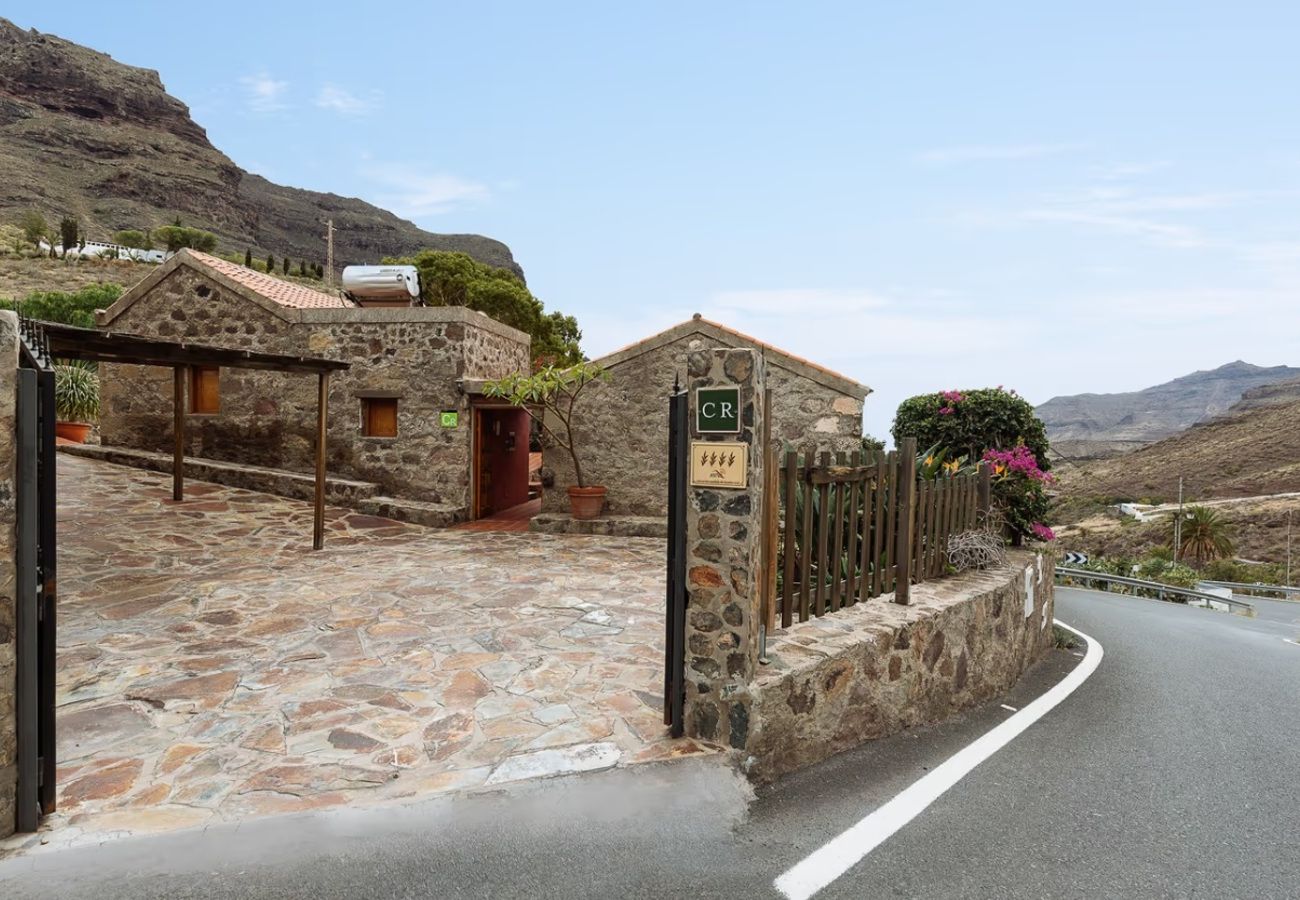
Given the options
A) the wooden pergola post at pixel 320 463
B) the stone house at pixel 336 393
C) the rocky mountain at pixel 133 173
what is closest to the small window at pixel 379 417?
the stone house at pixel 336 393

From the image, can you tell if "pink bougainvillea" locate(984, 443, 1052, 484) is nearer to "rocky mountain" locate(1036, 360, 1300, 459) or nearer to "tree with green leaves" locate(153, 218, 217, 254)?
"tree with green leaves" locate(153, 218, 217, 254)

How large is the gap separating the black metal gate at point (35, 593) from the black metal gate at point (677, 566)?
9.27 ft

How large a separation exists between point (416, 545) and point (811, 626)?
6906 millimetres

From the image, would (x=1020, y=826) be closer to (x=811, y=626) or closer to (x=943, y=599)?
(x=811, y=626)

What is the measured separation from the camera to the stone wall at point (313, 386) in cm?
1189

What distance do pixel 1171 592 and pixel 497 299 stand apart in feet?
89.2

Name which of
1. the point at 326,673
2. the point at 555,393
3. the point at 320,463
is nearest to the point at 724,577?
the point at 326,673

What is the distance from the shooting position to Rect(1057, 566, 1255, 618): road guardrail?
1758 centimetres

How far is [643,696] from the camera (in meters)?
4.41

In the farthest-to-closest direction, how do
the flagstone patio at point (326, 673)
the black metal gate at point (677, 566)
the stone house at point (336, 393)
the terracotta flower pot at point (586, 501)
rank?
the stone house at point (336, 393) < the terracotta flower pot at point (586, 501) < the black metal gate at point (677, 566) < the flagstone patio at point (326, 673)

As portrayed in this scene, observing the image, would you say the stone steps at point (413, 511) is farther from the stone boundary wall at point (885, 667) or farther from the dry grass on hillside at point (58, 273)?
the dry grass on hillside at point (58, 273)

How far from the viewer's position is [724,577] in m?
3.72

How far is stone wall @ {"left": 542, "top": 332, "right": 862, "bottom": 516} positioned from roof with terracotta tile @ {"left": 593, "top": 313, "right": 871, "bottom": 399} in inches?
1.5

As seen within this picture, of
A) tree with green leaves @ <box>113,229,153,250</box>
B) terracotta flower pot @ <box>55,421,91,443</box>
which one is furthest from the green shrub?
tree with green leaves @ <box>113,229,153,250</box>
